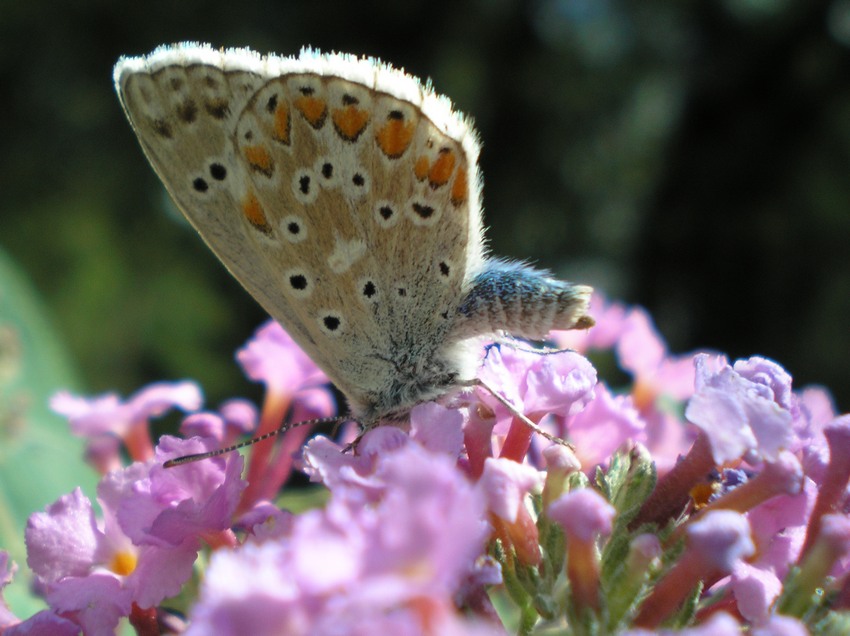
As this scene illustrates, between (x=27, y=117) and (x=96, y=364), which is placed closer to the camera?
(x=96, y=364)

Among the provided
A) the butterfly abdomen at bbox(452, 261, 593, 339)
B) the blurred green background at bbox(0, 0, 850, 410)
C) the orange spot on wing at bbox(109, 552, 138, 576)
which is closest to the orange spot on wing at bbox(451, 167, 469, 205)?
the butterfly abdomen at bbox(452, 261, 593, 339)

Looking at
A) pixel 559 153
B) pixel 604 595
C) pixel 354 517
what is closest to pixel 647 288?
pixel 559 153

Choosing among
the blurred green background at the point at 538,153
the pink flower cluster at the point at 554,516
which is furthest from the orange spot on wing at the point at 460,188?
the blurred green background at the point at 538,153

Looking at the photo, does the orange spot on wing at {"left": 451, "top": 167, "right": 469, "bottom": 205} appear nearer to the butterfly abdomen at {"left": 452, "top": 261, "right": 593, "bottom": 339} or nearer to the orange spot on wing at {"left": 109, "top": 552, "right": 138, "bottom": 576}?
the butterfly abdomen at {"left": 452, "top": 261, "right": 593, "bottom": 339}

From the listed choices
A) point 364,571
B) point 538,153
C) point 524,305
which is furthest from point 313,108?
point 538,153

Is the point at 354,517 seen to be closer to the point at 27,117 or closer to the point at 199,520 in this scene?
the point at 199,520
